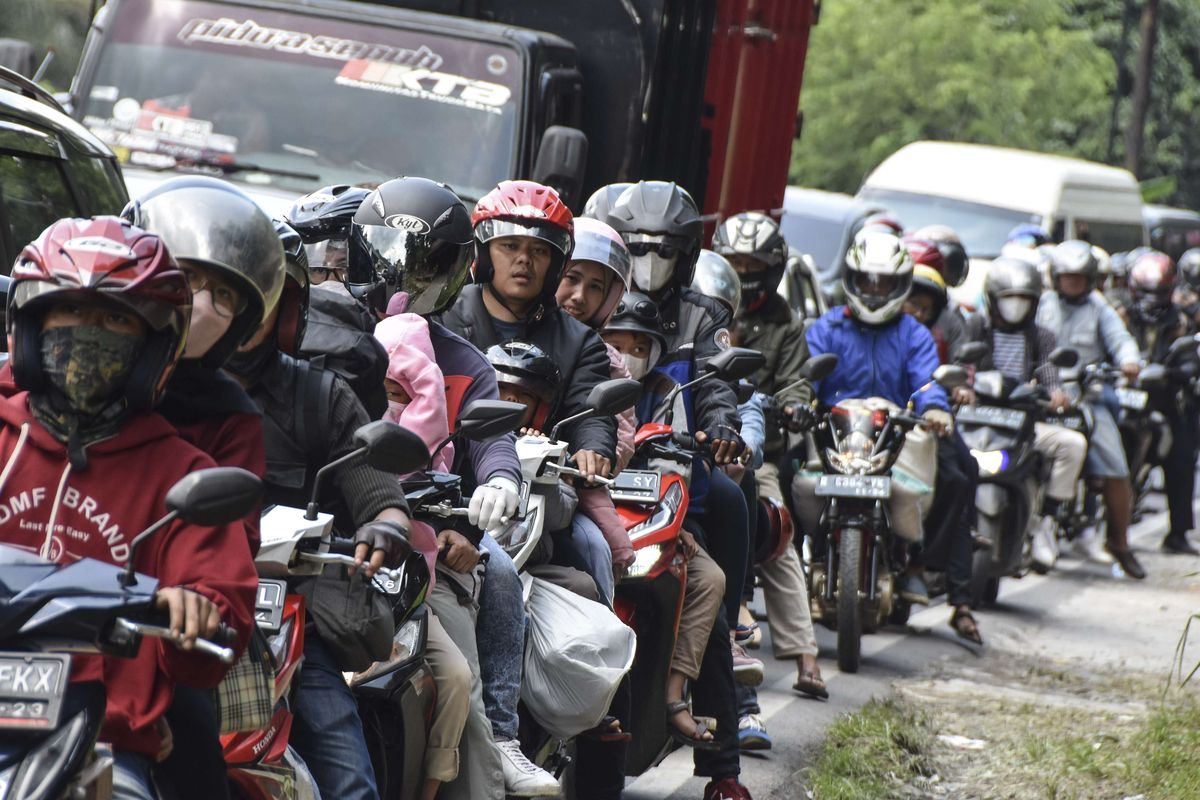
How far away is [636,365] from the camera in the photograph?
23.9 ft

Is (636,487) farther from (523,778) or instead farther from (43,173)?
(43,173)

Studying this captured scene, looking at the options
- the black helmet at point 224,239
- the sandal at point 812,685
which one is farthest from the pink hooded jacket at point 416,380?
the sandal at point 812,685

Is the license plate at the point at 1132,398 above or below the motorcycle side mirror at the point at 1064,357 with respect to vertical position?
below

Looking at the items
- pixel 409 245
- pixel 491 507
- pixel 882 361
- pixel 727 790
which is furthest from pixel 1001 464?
pixel 491 507

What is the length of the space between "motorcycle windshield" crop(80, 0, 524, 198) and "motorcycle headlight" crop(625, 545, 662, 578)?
3932 mm

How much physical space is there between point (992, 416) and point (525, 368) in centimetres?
733

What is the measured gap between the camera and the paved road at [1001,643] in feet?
25.3

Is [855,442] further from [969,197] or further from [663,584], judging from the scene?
[969,197]

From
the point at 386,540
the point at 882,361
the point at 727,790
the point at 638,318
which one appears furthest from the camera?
the point at 882,361

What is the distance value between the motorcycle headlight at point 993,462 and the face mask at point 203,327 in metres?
9.07

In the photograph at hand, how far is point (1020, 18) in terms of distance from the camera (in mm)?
36094

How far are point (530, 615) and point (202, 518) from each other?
2541 mm

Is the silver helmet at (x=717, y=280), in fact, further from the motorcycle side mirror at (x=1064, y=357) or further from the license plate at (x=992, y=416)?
the motorcycle side mirror at (x=1064, y=357)

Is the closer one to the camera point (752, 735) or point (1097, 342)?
point (752, 735)
